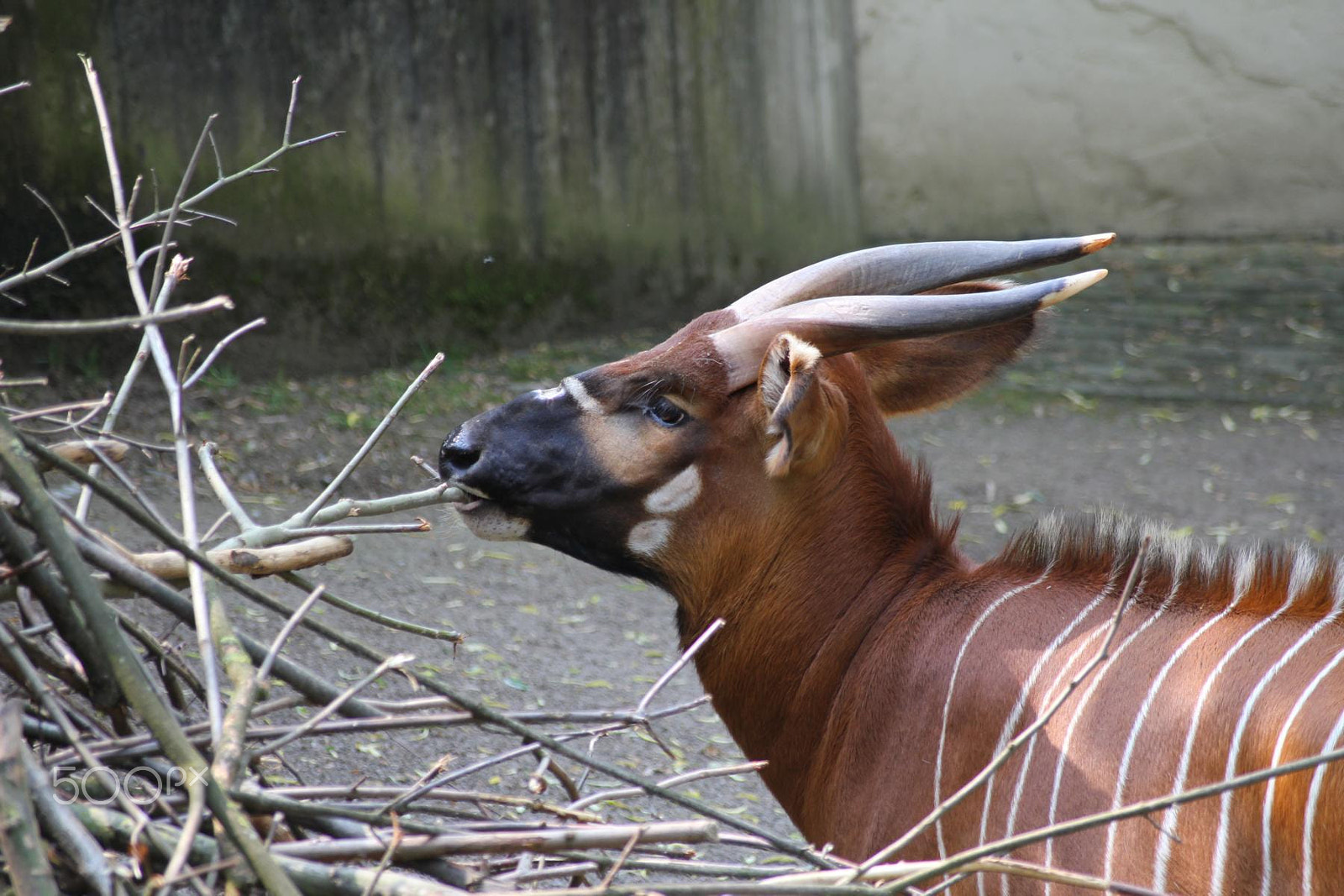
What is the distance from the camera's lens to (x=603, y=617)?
5.02m

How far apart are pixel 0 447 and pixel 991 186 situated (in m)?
9.17

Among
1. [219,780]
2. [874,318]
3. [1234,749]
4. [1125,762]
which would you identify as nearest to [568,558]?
[874,318]

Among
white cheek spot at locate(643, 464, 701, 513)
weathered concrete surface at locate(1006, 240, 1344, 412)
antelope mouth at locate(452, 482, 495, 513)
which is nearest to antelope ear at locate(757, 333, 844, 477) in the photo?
white cheek spot at locate(643, 464, 701, 513)

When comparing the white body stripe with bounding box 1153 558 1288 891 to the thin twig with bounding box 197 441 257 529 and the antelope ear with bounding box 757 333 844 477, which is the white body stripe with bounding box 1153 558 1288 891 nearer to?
the antelope ear with bounding box 757 333 844 477

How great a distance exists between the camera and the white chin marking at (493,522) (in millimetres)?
2719

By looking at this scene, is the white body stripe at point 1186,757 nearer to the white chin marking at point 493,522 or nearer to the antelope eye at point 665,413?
the antelope eye at point 665,413

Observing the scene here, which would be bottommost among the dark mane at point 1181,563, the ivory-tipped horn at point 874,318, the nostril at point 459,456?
the dark mane at point 1181,563

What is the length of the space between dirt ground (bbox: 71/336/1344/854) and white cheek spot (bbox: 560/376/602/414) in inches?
16.8

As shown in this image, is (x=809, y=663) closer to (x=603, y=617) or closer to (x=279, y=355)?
(x=603, y=617)

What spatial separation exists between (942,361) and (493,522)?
1087mm

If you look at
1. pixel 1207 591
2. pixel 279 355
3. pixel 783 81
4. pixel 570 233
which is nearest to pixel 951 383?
pixel 1207 591

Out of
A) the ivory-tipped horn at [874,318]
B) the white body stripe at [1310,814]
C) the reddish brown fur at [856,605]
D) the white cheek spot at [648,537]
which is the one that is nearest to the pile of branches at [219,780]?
the white body stripe at [1310,814]

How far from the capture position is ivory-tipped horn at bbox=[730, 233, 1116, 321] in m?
2.78

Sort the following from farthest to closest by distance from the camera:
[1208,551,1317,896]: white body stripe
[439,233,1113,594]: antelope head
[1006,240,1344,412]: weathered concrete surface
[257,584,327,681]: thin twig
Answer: [1006,240,1344,412]: weathered concrete surface → [439,233,1113,594]: antelope head → [1208,551,1317,896]: white body stripe → [257,584,327,681]: thin twig
